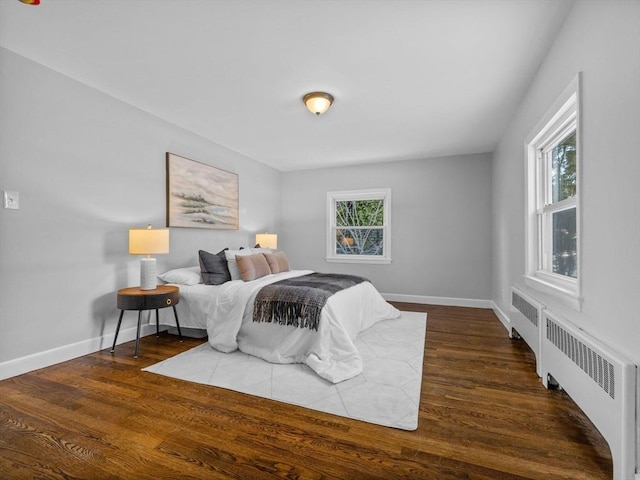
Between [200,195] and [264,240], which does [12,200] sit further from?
[264,240]

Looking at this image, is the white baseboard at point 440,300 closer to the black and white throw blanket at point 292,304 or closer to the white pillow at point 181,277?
the black and white throw blanket at point 292,304

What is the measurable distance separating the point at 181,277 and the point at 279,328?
143 cm

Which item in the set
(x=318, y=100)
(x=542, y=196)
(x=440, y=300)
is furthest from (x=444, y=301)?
(x=318, y=100)

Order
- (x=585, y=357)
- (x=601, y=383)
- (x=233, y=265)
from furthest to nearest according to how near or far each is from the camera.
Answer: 1. (x=233, y=265)
2. (x=585, y=357)
3. (x=601, y=383)

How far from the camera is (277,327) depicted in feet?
9.60

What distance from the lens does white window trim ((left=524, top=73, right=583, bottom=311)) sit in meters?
1.93

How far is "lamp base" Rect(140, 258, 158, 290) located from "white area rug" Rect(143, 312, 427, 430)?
29.6 inches

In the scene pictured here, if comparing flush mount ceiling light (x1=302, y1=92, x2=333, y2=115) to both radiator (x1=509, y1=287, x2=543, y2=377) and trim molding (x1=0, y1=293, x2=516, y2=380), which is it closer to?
radiator (x1=509, y1=287, x2=543, y2=377)

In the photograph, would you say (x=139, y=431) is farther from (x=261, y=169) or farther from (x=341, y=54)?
(x=261, y=169)

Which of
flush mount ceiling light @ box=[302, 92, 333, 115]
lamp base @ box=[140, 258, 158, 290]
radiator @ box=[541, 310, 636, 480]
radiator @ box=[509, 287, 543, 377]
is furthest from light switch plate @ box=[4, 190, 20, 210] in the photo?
radiator @ box=[509, 287, 543, 377]

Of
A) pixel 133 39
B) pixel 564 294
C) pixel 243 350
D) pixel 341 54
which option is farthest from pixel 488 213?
pixel 133 39

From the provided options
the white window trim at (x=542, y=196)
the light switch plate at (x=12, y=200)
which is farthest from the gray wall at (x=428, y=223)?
the light switch plate at (x=12, y=200)

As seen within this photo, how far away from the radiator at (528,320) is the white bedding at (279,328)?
1.36m

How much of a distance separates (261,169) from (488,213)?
12.7ft
